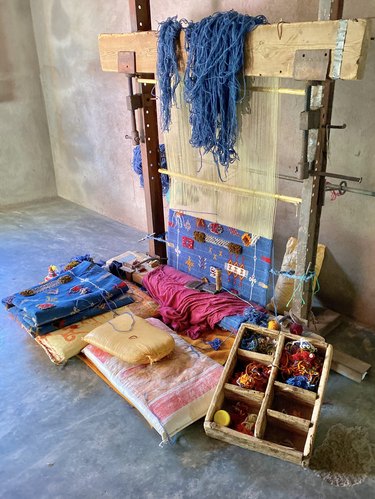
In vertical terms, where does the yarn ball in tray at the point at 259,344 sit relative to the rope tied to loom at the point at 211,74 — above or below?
below

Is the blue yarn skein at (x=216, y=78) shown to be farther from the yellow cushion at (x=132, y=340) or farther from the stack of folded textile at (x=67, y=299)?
the stack of folded textile at (x=67, y=299)

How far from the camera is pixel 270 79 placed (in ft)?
7.79

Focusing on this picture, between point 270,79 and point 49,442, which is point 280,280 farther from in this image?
point 49,442

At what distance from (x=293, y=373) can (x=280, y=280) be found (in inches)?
35.0

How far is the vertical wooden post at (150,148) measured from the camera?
2963 mm

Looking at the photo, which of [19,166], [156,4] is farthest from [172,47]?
[19,166]

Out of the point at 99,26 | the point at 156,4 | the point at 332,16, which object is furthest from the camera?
the point at 99,26

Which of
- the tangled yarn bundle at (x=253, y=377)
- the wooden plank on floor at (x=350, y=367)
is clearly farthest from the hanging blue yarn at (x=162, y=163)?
the wooden plank on floor at (x=350, y=367)

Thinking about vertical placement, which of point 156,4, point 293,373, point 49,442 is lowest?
point 49,442

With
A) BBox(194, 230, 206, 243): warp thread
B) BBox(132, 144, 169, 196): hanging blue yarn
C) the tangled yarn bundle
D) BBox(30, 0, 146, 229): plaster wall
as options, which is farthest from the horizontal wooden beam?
BBox(30, 0, 146, 229): plaster wall

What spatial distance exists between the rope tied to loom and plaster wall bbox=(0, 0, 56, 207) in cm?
327

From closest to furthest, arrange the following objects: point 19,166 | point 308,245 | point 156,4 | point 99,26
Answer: point 308,245
point 156,4
point 99,26
point 19,166

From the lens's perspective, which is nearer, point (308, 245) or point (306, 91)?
point (306, 91)

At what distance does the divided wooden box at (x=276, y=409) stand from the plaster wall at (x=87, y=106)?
2.59m
